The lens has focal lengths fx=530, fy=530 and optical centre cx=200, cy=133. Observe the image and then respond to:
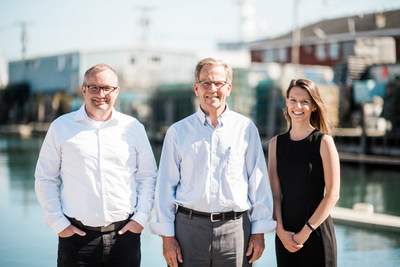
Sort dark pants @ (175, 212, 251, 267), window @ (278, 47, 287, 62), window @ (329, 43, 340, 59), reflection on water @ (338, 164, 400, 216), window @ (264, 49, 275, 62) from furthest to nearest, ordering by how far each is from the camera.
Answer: window @ (264, 49, 275, 62) < window @ (278, 47, 287, 62) < window @ (329, 43, 340, 59) < reflection on water @ (338, 164, 400, 216) < dark pants @ (175, 212, 251, 267)

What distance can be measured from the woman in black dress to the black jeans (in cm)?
90

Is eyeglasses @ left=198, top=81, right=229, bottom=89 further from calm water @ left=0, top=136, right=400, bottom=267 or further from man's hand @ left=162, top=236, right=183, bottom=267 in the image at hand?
calm water @ left=0, top=136, right=400, bottom=267

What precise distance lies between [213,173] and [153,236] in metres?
4.24

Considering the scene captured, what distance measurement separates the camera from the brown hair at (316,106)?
3.01 metres

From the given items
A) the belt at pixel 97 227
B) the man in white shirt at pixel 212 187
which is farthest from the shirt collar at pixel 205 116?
the belt at pixel 97 227

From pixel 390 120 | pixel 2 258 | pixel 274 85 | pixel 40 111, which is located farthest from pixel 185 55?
pixel 2 258

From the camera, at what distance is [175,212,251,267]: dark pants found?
109 inches

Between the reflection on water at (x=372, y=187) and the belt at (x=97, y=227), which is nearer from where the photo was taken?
the belt at (x=97, y=227)

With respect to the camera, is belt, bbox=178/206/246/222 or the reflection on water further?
the reflection on water

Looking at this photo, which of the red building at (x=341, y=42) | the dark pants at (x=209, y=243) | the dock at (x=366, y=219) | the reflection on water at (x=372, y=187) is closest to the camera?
the dark pants at (x=209, y=243)

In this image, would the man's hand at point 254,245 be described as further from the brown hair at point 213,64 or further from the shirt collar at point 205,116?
the brown hair at point 213,64

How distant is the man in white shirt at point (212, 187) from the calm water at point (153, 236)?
283 cm

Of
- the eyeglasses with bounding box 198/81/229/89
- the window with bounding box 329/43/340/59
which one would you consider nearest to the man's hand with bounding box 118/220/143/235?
the eyeglasses with bounding box 198/81/229/89

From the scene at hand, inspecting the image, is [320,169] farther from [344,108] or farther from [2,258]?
[344,108]
